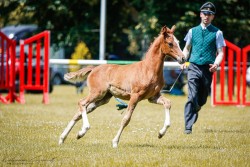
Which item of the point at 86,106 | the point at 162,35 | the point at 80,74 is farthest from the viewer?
the point at 80,74

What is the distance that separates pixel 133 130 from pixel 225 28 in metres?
17.5

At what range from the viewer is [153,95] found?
10383 mm

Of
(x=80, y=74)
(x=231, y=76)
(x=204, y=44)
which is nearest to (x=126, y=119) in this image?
(x=80, y=74)

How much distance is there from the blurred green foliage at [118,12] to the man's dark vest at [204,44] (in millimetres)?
16131

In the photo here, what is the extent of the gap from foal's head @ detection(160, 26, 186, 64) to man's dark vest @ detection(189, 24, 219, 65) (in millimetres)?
1561

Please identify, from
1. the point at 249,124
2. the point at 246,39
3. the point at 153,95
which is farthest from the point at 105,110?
the point at 246,39

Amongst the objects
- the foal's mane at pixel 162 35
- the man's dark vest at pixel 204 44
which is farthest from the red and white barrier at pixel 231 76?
the foal's mane at pixel 162 35

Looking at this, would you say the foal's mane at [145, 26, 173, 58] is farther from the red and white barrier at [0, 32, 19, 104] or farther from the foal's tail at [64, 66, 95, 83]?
the red and white barrier at [0, 32, 19, 104]

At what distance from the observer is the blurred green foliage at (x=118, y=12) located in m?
28.6

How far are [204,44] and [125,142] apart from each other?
2.39m

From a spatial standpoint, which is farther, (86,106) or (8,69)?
(8,69)

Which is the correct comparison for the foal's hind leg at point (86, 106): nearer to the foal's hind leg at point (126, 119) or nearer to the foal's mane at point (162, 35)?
the foal's hind leg at point (126, 119)

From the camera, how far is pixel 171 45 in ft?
33.9

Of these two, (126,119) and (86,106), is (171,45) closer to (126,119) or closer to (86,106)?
(126,119)
